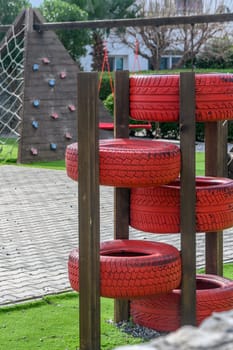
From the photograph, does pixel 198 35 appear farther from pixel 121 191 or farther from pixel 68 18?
pixel 121 191

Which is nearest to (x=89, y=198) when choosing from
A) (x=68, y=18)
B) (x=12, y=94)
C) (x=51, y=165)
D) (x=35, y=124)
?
(x=51, y=165)

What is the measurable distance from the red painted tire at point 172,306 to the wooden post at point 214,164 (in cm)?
28

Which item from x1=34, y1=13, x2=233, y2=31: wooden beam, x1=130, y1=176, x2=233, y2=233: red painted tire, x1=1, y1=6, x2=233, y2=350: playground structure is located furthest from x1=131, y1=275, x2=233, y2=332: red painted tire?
x1=34, y1=13, x2=233, y2=31: wooden beam

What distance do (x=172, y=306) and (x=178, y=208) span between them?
0.69 metres

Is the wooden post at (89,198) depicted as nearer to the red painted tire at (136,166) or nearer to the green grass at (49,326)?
the red painted tire at (136,166)

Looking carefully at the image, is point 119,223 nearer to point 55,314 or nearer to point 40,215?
point 55,314

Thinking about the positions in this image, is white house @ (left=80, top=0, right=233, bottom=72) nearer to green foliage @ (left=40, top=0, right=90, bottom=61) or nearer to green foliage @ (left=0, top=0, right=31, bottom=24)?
green foliage @ (left=40, top=0, right=90, bottom=61)

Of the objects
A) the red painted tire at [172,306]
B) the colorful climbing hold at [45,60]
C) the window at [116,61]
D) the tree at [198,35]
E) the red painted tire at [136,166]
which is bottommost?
the red painted tire at [172,306]

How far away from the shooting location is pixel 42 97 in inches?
650

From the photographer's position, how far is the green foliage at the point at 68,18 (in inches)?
1057

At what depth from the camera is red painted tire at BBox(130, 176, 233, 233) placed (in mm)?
4793

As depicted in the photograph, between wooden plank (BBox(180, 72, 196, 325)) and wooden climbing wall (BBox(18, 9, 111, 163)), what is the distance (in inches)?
441

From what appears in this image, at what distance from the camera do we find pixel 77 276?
15.7 ft

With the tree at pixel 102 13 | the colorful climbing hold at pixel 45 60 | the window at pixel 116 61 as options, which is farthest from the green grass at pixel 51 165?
the window at pixel 116 61
